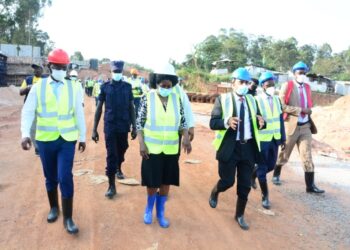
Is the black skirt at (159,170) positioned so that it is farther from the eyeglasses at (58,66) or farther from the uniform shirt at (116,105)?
the eyeglasses at (58,66)

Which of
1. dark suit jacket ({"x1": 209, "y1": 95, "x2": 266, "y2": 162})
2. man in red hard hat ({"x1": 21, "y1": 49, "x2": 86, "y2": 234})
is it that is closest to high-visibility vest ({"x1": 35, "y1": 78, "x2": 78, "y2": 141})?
man in red hard hat ({"x1": 21, "y1": 49, "x2": 86, "y2": 234})

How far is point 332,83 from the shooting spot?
155 ft

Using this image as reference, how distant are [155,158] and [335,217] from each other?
3.15 m

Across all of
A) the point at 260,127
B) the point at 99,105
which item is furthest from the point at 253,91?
the point at 99,105

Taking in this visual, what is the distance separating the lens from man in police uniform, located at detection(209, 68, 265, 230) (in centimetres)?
475

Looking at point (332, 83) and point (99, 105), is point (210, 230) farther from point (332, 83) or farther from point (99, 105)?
point (332, 83)

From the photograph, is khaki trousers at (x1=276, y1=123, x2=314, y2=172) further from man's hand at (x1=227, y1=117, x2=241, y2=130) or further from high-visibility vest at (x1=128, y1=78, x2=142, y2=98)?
high-visibility vest at (x1=128, y1=78, x2=142, y2=98)

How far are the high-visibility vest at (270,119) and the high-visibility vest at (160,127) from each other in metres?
1.86

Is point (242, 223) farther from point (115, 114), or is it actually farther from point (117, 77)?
point (117, 77)

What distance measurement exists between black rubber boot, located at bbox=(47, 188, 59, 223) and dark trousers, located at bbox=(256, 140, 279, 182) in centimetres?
295

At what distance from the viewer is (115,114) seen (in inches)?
224

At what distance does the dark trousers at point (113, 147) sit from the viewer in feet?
18.1

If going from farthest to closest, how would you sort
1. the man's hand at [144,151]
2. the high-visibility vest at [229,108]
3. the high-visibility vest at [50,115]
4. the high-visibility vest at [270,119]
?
the high-visibility vest at [270,119]
the high-visibility vest at [229,108]
the man's hand at [144,151]
the high-visibility vest at [50,115]

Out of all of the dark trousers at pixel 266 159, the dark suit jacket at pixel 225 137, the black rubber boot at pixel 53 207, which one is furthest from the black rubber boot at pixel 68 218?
the dark trousers at pixel 266 159
